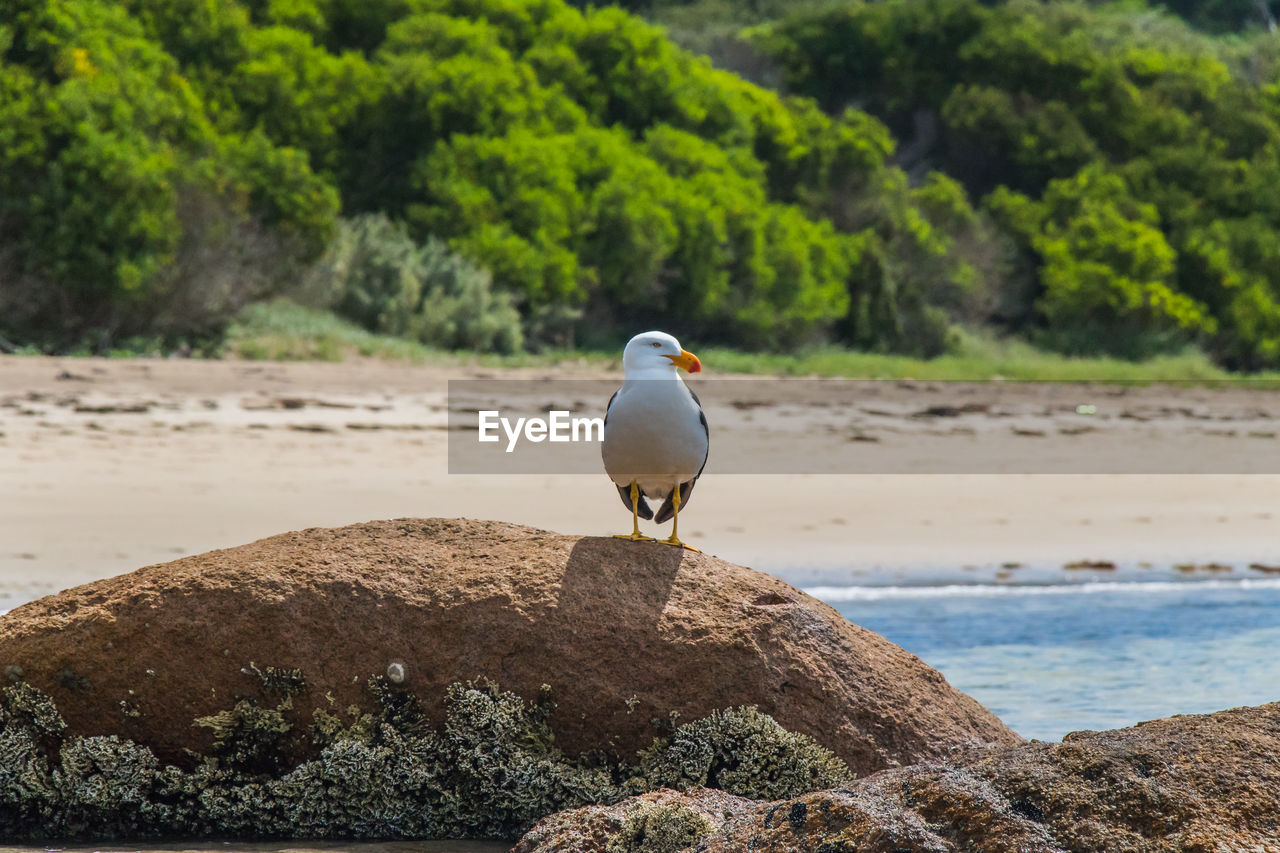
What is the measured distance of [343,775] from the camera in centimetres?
404

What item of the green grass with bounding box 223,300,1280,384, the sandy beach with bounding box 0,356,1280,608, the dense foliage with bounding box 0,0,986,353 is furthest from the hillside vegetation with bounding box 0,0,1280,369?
the sandy beach with bounding box 0,356,1280,608

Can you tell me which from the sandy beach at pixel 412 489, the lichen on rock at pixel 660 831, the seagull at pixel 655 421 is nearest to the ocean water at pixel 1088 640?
the sandy beach at pixel 412 489

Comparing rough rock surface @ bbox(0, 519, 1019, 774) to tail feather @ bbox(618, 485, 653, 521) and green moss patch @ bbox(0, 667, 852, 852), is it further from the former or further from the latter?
tail feather @ bbox(618, 485, 653, 521)

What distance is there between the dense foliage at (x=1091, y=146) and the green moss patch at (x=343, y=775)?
28358mm

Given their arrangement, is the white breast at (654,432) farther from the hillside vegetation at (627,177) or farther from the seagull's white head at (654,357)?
the hillside vegetation at (627,177)

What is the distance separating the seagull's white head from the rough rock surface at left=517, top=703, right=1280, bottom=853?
65.1 inches

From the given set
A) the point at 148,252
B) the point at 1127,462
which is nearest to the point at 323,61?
the point at 148,252

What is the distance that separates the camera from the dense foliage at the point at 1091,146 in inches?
1232

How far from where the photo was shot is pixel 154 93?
20031 mm

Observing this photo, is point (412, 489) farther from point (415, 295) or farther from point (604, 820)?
point (415, 295)

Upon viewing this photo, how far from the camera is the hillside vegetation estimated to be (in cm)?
1930

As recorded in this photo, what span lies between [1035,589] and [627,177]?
56.6 ft

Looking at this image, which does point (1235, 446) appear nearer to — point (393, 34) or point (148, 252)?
point (148, 252)

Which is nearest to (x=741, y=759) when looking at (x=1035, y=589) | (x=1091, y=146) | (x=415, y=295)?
(x=1035, y=589)
